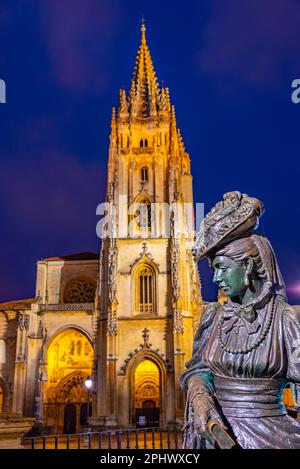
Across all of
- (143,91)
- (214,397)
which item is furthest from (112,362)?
(214,397)

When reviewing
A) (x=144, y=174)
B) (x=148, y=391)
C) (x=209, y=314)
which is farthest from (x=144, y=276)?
(x=209, y=314)

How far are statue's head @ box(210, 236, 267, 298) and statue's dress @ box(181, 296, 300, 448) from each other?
150 mm

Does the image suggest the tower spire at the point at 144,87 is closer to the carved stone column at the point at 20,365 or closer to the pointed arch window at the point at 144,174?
the pointed arch window at the point at 144,174

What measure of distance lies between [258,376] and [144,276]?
84.5 ft

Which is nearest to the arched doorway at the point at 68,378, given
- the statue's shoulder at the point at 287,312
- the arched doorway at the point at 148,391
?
the arched doorway at the point at 148,391

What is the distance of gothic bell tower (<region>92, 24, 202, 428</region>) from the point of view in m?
25.3

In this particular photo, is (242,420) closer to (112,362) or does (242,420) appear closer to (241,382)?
(241,382)

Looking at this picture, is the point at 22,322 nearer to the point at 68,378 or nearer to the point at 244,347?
the point at 68,378

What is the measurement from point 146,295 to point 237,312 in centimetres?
2555

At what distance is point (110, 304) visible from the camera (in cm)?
A: 2658

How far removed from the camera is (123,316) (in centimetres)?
2681

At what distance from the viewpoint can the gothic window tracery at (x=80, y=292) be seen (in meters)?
32.2

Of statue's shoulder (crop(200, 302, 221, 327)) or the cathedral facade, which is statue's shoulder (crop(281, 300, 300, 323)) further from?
the cathedral facade
